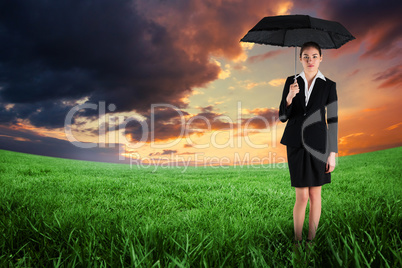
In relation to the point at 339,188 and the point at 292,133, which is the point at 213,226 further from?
the point at 339,188

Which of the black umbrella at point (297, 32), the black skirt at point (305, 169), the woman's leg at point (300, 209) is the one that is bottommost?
the woman's leg at point (300, 209)

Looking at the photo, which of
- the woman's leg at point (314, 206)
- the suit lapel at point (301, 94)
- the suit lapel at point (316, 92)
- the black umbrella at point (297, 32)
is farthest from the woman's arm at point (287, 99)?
the woman's leg at point (314, 206)

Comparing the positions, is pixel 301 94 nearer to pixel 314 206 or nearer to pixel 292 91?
pixel 292 91

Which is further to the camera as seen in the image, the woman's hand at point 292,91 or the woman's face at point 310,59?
the woman's face at point 310,59

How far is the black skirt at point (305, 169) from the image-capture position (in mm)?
3029

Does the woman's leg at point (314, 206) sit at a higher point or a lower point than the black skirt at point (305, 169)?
lower

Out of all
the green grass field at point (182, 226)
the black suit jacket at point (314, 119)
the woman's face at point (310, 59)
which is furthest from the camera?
the woman's face at point (310, 59)

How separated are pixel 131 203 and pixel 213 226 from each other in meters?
2.34

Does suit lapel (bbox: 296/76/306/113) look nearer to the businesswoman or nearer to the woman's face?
the businesswoman

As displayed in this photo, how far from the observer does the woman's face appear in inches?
128

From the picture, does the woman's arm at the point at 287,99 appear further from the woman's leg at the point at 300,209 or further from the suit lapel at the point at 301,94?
the woman's leg at the point at 300,209

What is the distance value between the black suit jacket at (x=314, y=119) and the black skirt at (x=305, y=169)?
125 millimetres

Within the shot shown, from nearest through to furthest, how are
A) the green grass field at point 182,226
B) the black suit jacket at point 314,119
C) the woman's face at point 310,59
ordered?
the green grass field at point 182,226 < the black suit jacket at point 314,119 < the woman's face at point 310,59

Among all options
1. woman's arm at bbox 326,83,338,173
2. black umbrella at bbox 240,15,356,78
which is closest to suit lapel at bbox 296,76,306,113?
woman's arm at bbox 326,83,338,173
